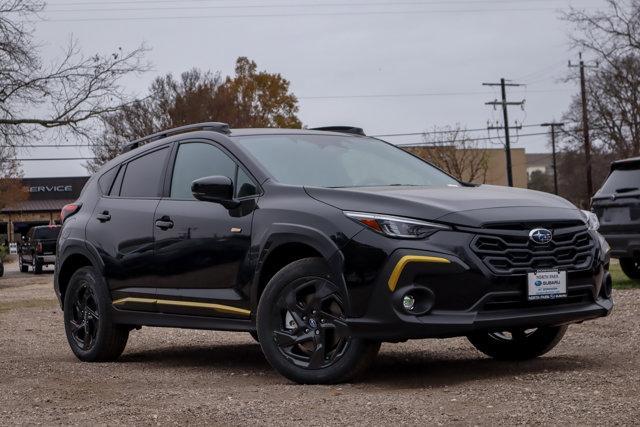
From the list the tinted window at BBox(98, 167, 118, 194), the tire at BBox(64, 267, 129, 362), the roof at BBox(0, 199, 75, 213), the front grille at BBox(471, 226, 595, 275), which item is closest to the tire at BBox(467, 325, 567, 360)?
the front grille at BBox(471, 226, 595, 275)

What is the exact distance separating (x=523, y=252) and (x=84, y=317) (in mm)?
3998

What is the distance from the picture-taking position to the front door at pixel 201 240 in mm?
7266

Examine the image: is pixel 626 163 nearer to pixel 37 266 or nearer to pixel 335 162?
pixel 335 162

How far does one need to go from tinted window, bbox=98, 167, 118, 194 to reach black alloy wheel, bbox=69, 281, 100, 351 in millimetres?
793

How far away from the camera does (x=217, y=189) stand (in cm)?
727

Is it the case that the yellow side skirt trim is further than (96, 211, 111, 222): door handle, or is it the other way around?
(96, 211, 111, 222): door handle

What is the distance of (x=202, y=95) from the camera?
5844 centimetres

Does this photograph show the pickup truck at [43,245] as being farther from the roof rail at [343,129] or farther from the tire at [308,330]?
the tire at [308,330]

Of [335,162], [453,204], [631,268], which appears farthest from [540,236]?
[631,268]

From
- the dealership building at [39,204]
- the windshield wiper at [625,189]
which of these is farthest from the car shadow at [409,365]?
the dealership building at [39,204]

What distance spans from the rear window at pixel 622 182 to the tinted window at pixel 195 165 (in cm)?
779

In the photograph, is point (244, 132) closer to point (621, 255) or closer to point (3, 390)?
point (3, 390)

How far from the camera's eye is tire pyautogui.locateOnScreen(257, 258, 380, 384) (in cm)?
647

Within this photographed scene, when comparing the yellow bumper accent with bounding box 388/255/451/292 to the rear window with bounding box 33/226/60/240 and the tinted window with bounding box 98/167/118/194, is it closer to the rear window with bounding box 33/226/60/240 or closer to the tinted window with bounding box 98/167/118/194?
the tinted window with bounding box 98/167/118/194
